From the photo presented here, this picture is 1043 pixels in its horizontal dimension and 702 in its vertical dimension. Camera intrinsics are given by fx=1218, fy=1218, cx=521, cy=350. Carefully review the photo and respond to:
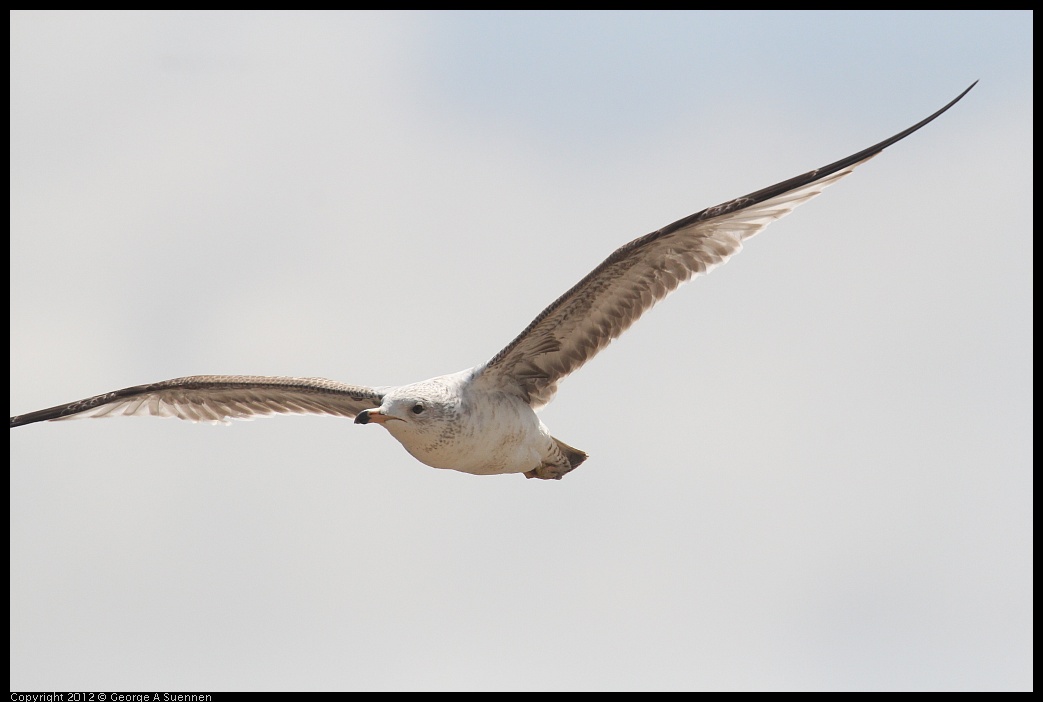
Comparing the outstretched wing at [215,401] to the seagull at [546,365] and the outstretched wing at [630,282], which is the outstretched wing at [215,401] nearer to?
the seagull at [546,365]

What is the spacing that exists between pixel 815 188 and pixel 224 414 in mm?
8961

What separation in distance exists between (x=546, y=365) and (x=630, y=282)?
5.21ft

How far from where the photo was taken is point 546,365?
1538 cm

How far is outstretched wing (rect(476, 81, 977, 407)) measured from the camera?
13641 millimetres

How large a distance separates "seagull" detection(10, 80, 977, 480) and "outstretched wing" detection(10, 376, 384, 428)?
0.20 feet

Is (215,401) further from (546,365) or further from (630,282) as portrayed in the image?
(630,282)

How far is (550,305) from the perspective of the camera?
562 inches

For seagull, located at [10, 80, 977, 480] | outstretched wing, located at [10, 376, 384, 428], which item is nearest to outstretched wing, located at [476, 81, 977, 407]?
seagull, located at [10, 80, 977, 480]

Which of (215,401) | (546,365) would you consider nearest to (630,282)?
(546,365)

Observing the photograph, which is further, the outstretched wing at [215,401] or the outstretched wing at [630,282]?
the outstretched wing at [215,401]

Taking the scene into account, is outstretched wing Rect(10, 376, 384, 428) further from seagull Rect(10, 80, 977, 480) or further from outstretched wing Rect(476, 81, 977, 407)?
outstretched wing Rect(476, 81, 977, 407)

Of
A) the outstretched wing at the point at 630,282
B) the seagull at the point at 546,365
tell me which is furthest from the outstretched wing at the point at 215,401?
the outstretched wing at the point at 630,282

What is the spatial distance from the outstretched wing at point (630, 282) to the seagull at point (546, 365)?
1cm

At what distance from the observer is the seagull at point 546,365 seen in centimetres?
1370
